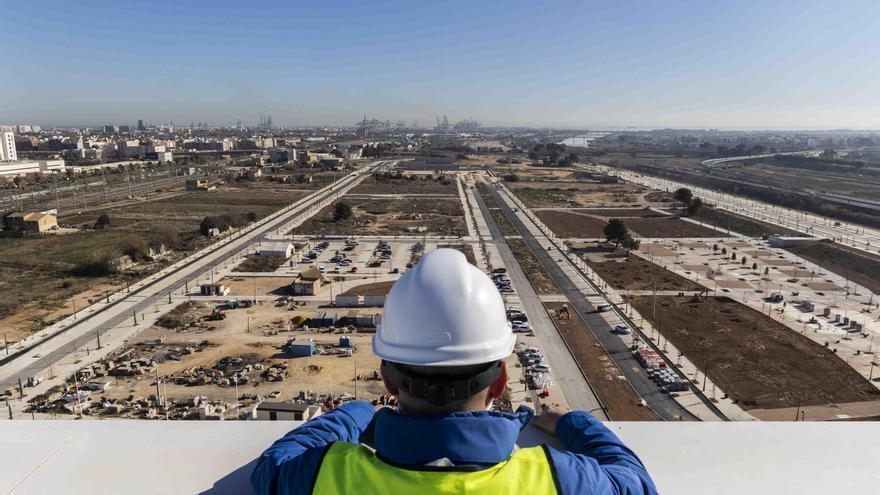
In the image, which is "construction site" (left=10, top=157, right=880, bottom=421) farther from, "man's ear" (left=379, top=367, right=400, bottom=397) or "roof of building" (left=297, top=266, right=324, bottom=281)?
"man's ear" (left=379, top=367, right=400, bottom=397)

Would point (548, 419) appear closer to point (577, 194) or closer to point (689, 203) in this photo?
point (689, 203)

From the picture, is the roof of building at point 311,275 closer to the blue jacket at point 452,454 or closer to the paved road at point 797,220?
the blue jacket at point 452,454

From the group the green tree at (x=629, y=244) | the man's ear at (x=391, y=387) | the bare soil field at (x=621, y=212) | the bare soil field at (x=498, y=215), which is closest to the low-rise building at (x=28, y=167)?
the bare soil field at (x=498, y=215)

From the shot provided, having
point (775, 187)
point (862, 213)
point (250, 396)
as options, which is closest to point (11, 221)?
point (250, 396)

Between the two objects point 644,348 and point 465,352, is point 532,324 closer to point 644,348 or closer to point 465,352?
point 644,348

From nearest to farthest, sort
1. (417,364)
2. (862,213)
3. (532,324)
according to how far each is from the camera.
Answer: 1. (417,364)
2. (532,324)
3. (862,213)
